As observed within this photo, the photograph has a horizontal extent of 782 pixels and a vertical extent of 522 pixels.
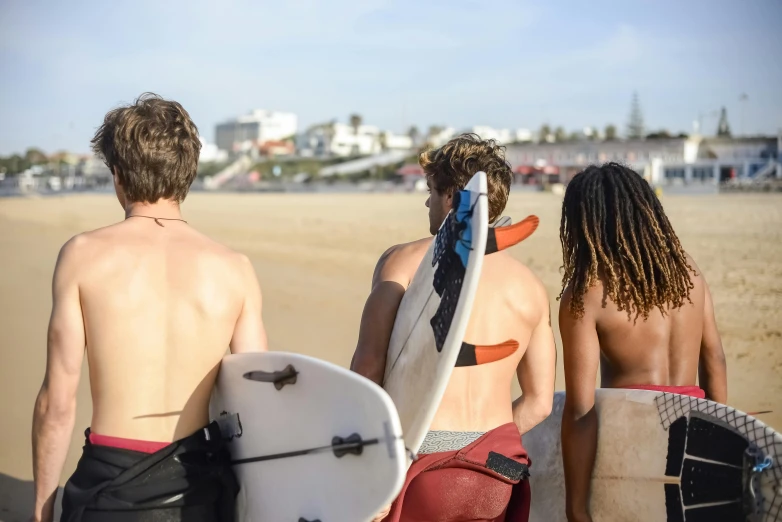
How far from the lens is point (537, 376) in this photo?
8.19 ft

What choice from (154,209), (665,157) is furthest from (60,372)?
(665,157)

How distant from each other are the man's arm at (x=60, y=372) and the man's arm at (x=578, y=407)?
56.1 inches

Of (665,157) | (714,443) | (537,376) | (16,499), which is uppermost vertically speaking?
(537,376)

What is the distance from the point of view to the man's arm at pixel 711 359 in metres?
2.68

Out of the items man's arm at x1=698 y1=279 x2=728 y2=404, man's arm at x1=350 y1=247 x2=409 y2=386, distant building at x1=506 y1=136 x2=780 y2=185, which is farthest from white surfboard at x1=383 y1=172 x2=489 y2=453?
distant building at x1=506 y1=136 x2=780 y2=185

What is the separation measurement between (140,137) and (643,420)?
1744mm

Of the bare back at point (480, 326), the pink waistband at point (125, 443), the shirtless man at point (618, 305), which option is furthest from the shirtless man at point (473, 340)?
the pink waistband at point (125, 443)

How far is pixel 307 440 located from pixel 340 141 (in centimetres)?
12526

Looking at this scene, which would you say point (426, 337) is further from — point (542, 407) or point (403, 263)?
point (542, 407)

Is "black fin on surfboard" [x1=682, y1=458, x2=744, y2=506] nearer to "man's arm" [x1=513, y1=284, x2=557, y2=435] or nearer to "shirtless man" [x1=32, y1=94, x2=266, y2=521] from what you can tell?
"man's arm" [x1=513, y1=284, x2=557, y2=435]

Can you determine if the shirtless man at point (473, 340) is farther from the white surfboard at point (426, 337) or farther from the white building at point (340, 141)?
the white building at point (340, 141)

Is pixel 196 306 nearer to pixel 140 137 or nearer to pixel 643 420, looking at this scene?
pixel 140 137

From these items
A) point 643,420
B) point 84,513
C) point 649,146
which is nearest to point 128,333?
point 84,513

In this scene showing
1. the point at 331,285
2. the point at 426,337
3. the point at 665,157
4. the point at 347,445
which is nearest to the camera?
the point at 347,445
